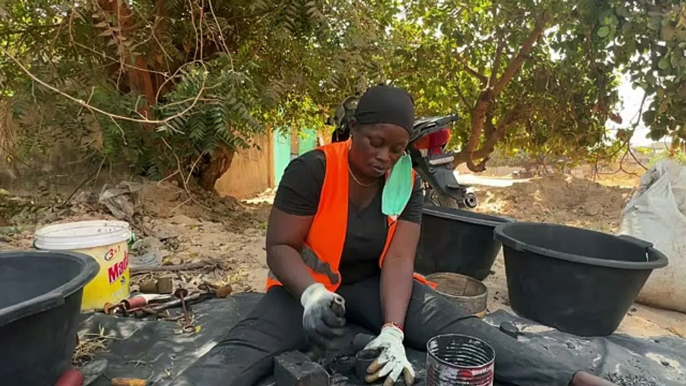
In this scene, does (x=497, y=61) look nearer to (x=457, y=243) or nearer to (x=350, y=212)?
(x=457, y=243)

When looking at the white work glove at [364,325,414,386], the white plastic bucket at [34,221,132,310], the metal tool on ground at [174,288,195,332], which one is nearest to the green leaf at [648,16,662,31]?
the white work glove at [364,325,414,386]

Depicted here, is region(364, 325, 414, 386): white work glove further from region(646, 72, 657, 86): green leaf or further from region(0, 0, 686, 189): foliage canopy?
region(646, 72, 657, 86): green leaf

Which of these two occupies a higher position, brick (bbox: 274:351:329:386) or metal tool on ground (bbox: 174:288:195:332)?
brick (bbox: 274:351:329:386)

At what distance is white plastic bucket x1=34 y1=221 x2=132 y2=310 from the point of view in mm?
2035

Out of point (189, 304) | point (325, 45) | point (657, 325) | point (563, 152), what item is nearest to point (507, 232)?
point (657, 325)

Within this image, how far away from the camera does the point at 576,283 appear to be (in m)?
2.08

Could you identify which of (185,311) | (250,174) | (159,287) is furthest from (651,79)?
(250,174)

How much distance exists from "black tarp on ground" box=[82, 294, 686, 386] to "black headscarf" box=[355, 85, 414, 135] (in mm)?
828

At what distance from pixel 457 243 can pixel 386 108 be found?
1502mm

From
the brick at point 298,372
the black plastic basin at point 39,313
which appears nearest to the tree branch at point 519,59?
the brick at point 298,372

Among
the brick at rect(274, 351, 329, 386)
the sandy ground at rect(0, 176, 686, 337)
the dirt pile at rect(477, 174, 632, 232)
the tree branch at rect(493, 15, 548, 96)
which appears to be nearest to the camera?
the brick at rect(274, 351, 329, 386)

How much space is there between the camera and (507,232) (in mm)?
2426

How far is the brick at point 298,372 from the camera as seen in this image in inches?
54.5

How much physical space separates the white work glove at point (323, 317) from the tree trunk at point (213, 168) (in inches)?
135
